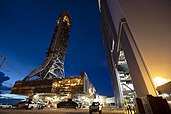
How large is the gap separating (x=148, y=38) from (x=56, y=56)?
242ft

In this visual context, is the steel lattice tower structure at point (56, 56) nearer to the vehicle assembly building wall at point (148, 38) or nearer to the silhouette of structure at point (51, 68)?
the silhouette of structure at point (51, 68)

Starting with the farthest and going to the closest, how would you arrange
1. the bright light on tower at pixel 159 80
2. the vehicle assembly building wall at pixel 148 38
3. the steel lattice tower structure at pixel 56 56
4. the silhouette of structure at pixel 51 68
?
the steel lattice tower structure at pixel 56 56, the silhouette of structure at pixel 51 68, the vehicle assembly building wall at pixel 148 38, the bright light on tower at pixel 159 80

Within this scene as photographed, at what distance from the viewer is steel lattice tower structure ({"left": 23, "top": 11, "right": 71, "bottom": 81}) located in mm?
75188

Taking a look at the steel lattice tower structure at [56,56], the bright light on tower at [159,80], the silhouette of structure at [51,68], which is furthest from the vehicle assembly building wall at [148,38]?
the steel lattice tower structure at [56,56]

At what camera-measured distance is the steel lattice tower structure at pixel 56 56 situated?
75.2 m

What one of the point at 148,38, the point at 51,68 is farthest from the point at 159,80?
the point at 51,68

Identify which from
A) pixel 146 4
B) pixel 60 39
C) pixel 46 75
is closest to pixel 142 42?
pixel 146 4

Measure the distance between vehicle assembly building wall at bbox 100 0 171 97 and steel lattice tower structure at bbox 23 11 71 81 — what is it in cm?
6967

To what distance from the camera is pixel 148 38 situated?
41.7ft

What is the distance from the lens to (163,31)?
1267 centimetres

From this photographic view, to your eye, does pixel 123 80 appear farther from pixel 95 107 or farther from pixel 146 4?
pixel 146 4

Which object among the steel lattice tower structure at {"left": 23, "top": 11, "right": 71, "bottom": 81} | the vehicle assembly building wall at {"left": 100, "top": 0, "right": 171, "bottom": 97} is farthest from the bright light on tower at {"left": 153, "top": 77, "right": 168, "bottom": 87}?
the steel lattice tower structure at {"left": 23, "top": 11, "right": 71, "bottom": 81}

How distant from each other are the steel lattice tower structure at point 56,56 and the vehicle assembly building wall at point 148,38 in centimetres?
6967

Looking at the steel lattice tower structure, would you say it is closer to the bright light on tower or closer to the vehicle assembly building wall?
the vehicle assembly building wall
